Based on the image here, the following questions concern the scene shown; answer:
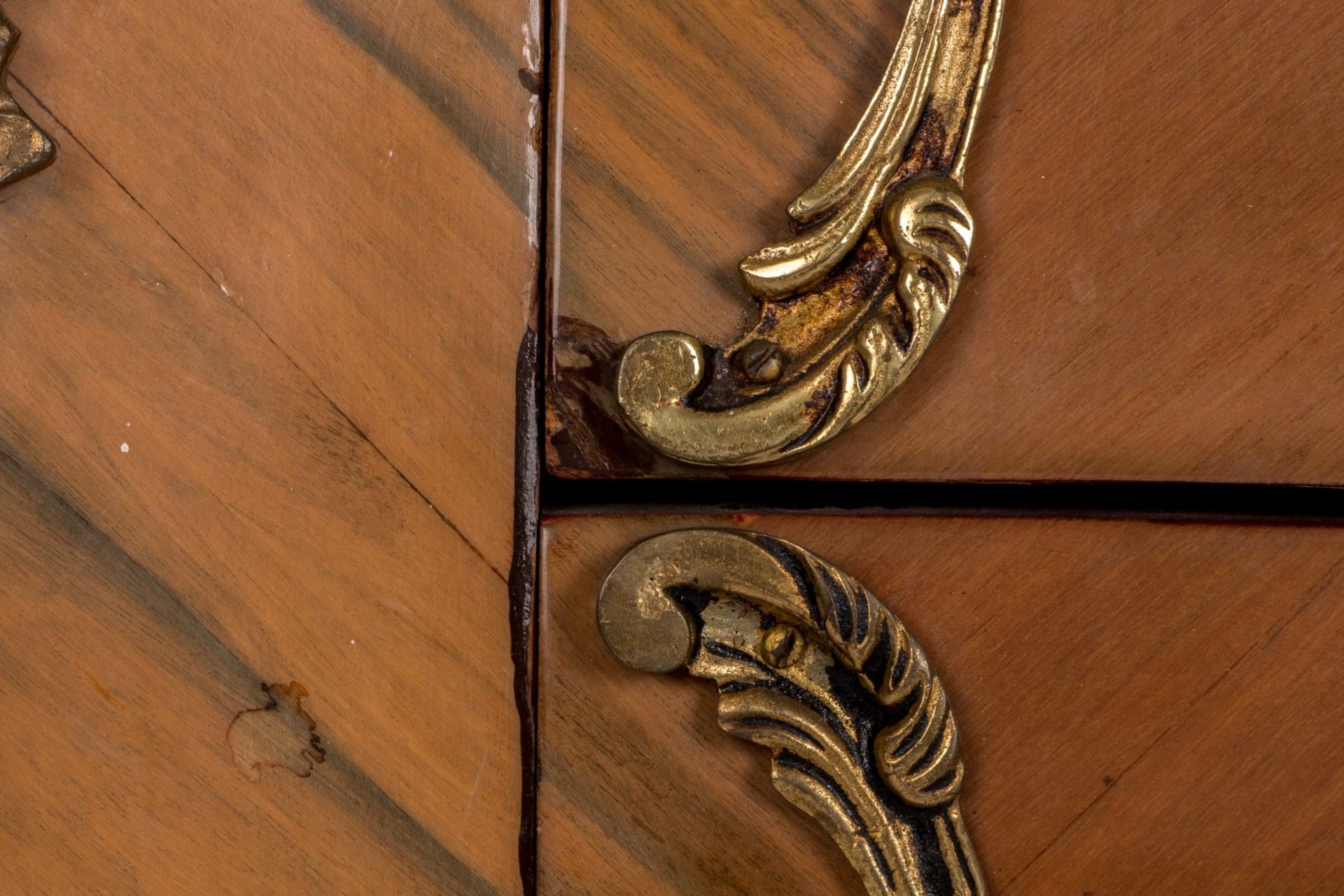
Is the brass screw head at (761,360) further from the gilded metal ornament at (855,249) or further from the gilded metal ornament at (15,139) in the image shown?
the gilded metal ornament at (15,139)

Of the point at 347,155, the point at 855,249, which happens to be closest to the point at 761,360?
the point at 855,249

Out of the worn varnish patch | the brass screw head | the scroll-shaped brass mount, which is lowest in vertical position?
the worn varnish patch

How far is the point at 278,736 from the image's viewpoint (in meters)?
0.33

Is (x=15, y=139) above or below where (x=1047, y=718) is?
above

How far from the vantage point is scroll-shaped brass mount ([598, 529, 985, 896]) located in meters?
0.32

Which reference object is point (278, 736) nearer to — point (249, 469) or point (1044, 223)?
point (249, 469)

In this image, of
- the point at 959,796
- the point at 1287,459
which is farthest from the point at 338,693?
the point at 1287,459

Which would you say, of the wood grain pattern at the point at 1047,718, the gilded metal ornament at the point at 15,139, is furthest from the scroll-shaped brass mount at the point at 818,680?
the gilded metal ornament at the point at 15,139

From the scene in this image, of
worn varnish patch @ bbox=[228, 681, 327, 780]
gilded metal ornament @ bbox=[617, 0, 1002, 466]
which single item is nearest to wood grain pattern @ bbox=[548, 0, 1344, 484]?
gilded metal ornament @ bbox=[617, 0, 1002, 466]

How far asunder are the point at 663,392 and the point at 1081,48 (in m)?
0.17

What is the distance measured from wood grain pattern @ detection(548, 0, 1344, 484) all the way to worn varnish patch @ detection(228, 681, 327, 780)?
117 mm

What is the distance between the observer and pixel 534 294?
0.32 meters

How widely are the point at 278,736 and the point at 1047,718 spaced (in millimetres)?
250

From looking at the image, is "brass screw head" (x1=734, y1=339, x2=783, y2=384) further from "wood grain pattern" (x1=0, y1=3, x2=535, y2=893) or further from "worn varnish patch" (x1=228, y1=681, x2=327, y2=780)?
"worn varnish patch" (x1=228, y1=681, x2=327, y2=780)
